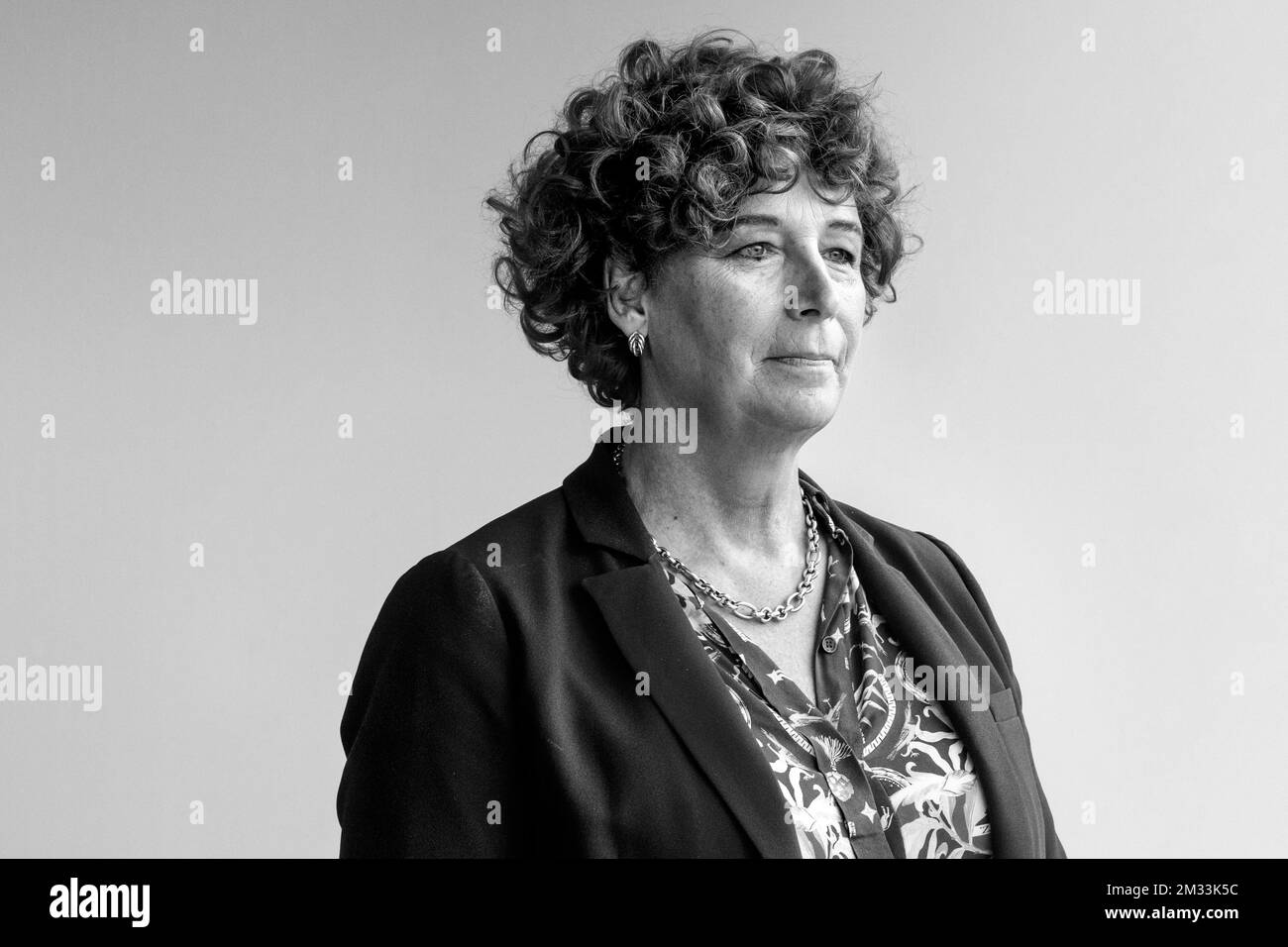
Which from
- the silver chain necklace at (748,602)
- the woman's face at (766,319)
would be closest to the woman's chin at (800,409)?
the woman's face at (766,319)

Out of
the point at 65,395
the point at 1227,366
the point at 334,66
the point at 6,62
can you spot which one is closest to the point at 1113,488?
the point at 1227,366

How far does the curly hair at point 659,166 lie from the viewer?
5.62 ft

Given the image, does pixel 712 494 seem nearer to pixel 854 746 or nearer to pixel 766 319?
pixel 766 319

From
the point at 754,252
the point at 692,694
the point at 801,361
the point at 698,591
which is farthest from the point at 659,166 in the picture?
the point at 692,694

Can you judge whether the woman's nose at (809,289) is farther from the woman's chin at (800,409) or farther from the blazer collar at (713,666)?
the blazer collar at (713,666)

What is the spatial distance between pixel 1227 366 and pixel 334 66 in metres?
2.09

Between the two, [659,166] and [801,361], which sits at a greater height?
[659,166]

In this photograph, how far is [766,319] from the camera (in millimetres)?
1681

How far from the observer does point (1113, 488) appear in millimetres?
3021

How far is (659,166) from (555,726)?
711mm

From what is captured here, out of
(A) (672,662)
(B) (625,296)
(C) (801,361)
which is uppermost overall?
(B) (625,296)

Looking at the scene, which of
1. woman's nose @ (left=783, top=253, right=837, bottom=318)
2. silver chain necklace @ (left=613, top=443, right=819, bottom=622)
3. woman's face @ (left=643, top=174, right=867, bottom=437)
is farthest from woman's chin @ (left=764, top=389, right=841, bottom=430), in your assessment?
silver chain necklace @ (left=613, top=443, right=819, bottom=622)

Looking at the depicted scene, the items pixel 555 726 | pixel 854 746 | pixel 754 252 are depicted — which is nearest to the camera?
pixel 555 726
